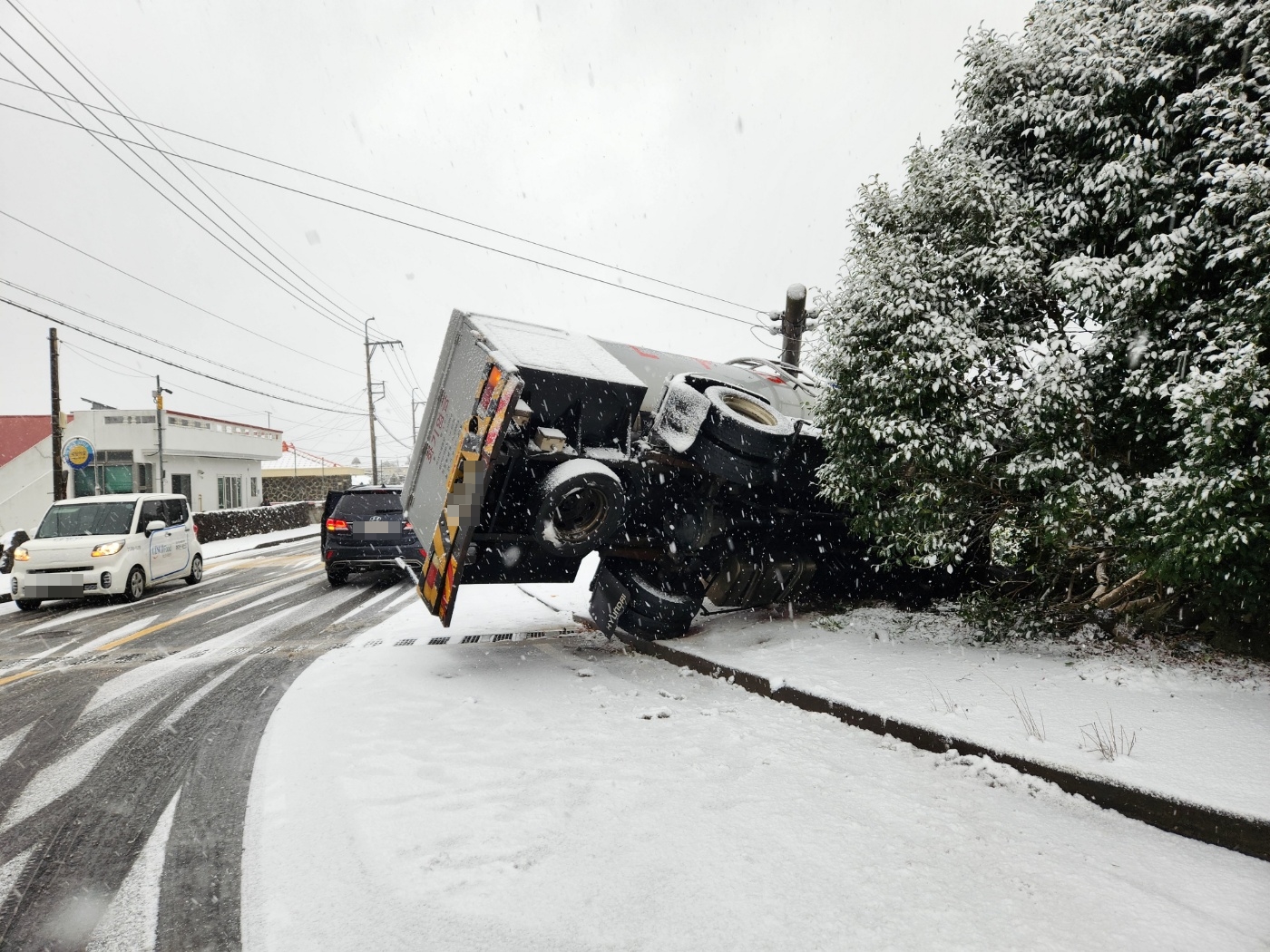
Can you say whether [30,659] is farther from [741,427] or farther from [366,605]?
[741,427]

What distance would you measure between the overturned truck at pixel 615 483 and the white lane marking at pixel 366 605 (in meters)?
2.82

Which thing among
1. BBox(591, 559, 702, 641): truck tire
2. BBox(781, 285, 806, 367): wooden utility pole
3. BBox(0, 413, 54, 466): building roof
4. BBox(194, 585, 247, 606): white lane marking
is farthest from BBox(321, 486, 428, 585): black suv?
BBox(0, 413, 54, 466): building roof

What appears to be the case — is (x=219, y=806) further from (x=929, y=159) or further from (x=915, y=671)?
(x=929, y=159)

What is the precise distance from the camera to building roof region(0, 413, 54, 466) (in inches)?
1328

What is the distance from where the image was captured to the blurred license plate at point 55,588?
948 centimetres

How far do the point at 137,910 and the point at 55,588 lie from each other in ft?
31.5

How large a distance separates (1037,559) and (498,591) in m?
7.84

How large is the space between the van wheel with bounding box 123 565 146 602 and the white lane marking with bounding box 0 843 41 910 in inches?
342

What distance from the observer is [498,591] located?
1078 cm

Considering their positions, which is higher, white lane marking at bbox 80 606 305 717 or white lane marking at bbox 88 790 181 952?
white lane marking at bbox 88 790 181 952

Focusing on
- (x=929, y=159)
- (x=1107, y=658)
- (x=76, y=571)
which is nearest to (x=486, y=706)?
(x=1107, y=658)

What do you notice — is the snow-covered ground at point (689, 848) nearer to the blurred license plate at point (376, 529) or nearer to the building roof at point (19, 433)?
the blurred license plate at point (376, 529)

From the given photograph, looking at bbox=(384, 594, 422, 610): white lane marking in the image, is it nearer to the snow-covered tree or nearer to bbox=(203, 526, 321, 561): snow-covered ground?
the snow-covered tree

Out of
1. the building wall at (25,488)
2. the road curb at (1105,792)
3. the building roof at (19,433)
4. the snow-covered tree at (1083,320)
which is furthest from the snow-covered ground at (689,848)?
the building roof at (19,433)
